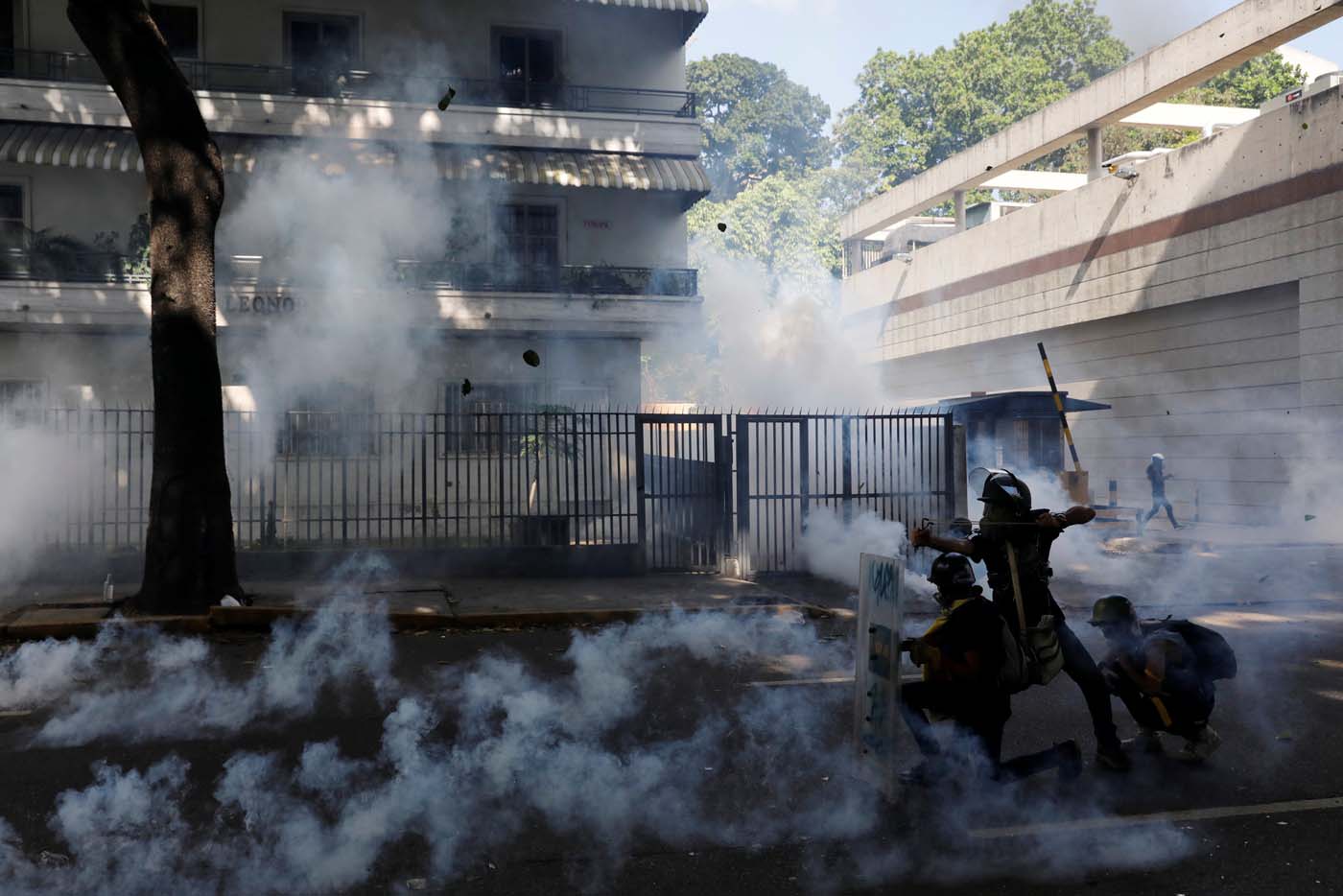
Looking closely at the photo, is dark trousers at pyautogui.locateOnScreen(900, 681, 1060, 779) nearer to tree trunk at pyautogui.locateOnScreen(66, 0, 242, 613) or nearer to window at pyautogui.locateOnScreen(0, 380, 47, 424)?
tree trunk at pyautogui.locateOnScreen(66, 0, 242, 613)

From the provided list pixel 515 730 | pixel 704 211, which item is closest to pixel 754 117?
pixel 704 211

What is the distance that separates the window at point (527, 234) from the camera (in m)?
18.2

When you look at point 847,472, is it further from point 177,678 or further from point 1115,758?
point 177,678

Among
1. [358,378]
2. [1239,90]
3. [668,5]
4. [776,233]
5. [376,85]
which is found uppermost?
[1239,90]

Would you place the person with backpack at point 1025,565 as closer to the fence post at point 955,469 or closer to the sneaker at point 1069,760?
the sneaker at point 1069,760

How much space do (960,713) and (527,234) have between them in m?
15.2

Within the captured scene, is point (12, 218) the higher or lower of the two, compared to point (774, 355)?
higher

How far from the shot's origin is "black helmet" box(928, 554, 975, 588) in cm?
450

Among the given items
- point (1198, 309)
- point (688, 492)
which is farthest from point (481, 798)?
point (1198, 309)

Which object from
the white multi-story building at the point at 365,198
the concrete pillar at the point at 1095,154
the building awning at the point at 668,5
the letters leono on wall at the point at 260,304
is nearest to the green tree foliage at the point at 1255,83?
the concrete pillar at the point at 1095,154

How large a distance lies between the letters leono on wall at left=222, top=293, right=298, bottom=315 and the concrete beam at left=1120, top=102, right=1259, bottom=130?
17023 millimetres

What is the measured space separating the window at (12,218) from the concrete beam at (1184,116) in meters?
20.8

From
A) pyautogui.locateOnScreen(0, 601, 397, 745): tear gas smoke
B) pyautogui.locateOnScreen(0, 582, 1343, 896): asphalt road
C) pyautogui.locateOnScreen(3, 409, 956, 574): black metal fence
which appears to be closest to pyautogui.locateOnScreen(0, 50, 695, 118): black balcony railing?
pyautogui.locateOnScreen(3, 409, 956, 574): black metal fence

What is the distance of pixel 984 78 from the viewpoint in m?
44.4
